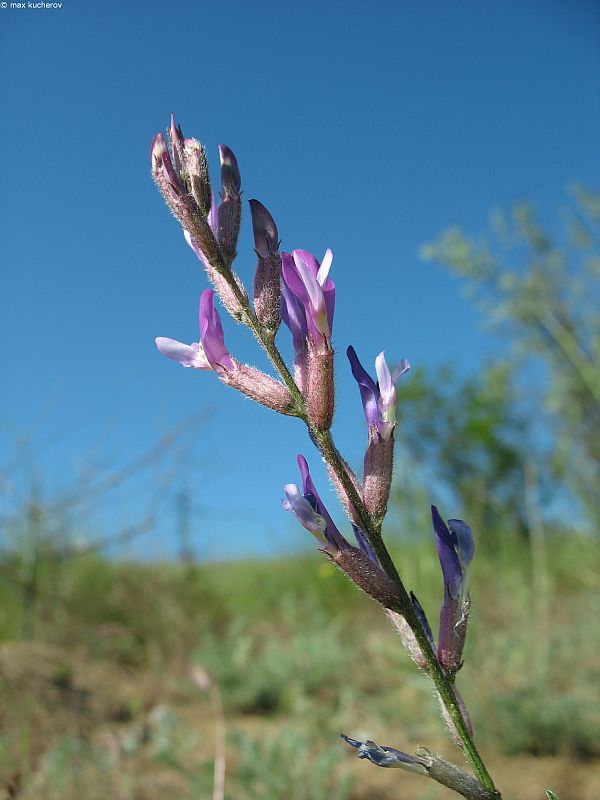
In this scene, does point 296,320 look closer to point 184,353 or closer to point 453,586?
point 184,353

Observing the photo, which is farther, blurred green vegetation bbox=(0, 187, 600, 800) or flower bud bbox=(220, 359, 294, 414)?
blurred green vegetation bbox=(0, 187, 600, 800)

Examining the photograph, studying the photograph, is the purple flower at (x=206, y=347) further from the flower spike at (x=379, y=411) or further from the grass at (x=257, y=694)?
the grass at (x=257, y=694)

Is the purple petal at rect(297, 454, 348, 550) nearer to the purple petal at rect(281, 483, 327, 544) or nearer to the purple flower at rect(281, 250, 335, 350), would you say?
the purple petal at rect(281, 483, 327, 544)

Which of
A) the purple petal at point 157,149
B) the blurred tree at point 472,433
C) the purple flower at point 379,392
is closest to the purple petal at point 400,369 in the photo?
the purple flower at point 379,392

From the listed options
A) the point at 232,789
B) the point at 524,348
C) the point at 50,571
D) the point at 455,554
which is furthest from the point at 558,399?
the point at 455,554

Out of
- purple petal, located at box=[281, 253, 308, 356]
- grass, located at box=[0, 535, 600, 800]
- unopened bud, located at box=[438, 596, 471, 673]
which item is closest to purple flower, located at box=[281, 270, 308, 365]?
purple petal, located at box=[281, 253, 308, 356]
